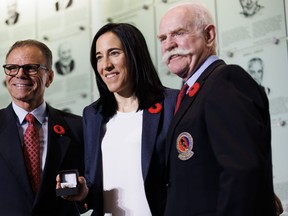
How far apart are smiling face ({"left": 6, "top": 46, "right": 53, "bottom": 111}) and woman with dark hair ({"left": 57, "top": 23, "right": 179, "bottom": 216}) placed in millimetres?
331

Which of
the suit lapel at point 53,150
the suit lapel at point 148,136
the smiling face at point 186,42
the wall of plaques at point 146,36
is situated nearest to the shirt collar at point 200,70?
the smiling face at point 186,42

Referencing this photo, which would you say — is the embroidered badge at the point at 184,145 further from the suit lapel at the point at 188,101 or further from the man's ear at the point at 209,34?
the man's ear at the point at 209,34

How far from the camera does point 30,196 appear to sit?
238 cm

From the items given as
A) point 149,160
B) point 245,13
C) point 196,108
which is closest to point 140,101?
point 149,160

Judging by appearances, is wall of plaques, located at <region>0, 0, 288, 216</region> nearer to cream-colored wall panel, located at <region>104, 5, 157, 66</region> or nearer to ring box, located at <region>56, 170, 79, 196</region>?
cream-colored wall panel, located at <region>104, 5, 157, 66</region>

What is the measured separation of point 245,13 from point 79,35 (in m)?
1.38

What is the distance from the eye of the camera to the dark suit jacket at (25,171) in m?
2.37

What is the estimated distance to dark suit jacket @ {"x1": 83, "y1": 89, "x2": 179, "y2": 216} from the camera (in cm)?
214

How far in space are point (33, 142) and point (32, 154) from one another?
0.05m

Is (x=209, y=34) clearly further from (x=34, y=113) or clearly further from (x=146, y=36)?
(x=146, y=36)

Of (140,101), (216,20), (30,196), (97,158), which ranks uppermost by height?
(216,20)

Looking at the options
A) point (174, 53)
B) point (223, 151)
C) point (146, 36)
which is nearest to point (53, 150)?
point (174, 53)

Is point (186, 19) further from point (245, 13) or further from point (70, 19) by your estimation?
point (70, 19)

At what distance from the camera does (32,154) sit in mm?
2477
